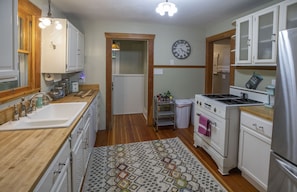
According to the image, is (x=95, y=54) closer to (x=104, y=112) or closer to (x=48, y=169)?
(x=104, y=112)

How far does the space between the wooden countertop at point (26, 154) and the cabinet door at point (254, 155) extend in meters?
1.82

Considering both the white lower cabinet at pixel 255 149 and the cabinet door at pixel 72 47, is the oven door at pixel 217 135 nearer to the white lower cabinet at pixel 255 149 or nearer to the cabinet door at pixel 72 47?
the white lower cabinet at pixel 255 149

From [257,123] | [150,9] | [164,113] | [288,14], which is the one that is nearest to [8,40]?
[257,123]

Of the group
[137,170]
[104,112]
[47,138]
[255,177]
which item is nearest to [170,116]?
[104,112]

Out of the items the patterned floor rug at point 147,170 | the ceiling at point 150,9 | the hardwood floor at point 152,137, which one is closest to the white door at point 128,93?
the hardwood floor at point 152,137

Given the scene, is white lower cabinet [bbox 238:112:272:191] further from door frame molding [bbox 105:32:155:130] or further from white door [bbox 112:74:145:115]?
white door [bbox 112:74:145:115]

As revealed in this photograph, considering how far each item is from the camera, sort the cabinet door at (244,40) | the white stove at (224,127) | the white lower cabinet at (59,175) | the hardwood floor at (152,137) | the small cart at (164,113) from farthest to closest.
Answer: the small cart at (164,113)
the cabinet door at (244,40)
the white stove at (224,127)
the hardwood floor at (152,137)
the white lower cabinet at (59,175)

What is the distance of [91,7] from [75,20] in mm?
921

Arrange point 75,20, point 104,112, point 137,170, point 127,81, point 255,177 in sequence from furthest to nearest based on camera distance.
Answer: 1. point 127,81
2. point 104,112
3. point 75,20
4. point 137,170
5. point 255,177

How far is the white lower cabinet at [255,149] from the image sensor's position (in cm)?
196

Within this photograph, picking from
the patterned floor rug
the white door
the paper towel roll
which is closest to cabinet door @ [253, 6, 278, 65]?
the patterned floor rug

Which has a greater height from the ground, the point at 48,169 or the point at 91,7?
the point at 91,7

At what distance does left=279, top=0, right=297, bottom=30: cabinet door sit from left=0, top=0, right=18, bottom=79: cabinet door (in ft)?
7.99

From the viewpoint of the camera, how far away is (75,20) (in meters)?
3.84
